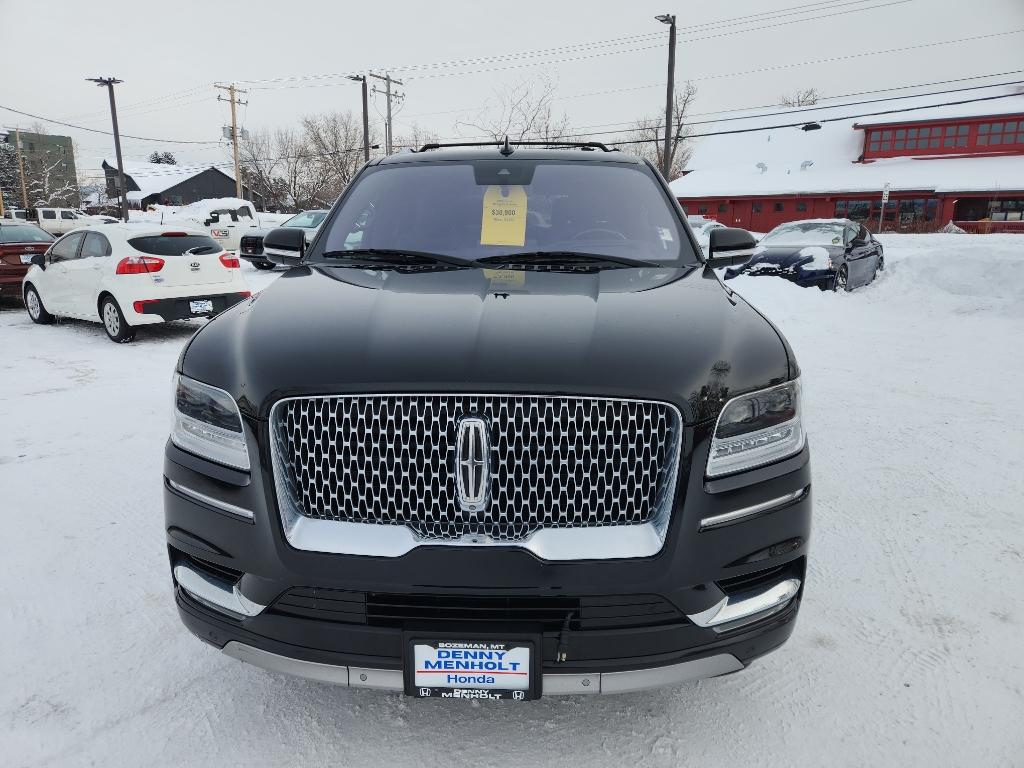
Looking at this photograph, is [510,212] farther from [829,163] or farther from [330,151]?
[330,151]

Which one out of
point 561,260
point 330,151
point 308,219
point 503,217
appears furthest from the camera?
point 330,151

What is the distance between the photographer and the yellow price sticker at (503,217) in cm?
303

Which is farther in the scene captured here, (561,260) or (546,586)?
(561,260)

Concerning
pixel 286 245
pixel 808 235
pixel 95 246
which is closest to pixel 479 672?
pixel 286 245

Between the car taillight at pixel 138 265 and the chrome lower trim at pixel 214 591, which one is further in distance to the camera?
the car taillight at pixel 138 265

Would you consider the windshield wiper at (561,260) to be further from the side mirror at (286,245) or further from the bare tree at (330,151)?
the bare tree at (330,151)

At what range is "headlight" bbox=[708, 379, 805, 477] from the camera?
1847 millimetres

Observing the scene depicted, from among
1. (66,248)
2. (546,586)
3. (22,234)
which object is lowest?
(546,586)

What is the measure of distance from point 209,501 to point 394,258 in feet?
4.52

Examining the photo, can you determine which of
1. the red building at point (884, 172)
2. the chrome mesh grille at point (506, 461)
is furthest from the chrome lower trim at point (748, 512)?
the red building at point (884, 172)

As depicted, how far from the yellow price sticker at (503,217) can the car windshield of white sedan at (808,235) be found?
36.2ft

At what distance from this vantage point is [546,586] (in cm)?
170

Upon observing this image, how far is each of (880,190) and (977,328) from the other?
97.8 ft

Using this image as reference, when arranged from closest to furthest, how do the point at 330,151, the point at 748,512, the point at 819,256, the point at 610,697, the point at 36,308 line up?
the point at 748,512, the point at 610,697, the point at 36,308, the point at 819,256, the point at 330,151
